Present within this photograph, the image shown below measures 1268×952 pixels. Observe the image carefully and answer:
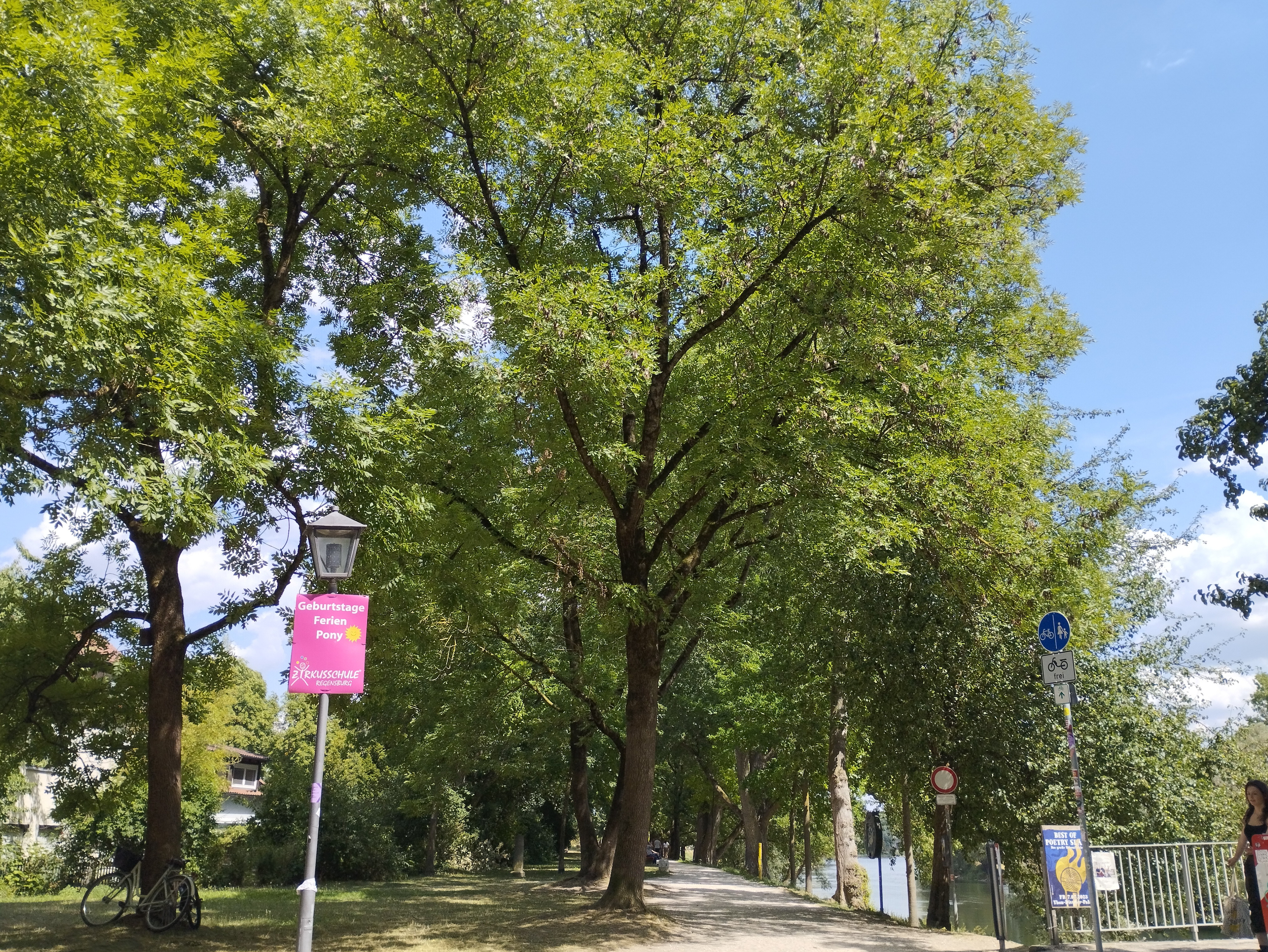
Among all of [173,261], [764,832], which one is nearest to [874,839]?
[173,261]

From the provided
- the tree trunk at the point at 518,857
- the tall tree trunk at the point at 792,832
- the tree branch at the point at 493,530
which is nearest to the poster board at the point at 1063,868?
the tree branch at the point at 493,530

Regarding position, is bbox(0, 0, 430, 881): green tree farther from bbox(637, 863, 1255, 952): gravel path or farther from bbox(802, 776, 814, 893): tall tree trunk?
bbox(802, 776, 814, 893): tall tree trunk

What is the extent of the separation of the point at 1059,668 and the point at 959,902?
3072cm

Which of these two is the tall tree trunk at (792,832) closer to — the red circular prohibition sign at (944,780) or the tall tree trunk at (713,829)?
the tall tree trunk at (713,829)

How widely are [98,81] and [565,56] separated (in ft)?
19.8

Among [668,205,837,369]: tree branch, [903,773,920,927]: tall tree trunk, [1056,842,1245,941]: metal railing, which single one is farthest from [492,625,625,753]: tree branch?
[1056,842,1245,941]: metal railing

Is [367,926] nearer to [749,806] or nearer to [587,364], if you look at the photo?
[587,364]

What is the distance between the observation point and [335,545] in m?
9.25

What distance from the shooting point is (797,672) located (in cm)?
2092

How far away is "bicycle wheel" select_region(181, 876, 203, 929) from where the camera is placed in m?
13.2

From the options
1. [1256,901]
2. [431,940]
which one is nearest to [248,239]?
[431,940]

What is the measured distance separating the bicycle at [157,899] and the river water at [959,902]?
41.1 feet

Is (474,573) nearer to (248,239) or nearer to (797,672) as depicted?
(248,239)

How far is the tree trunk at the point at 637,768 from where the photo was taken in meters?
14.7
